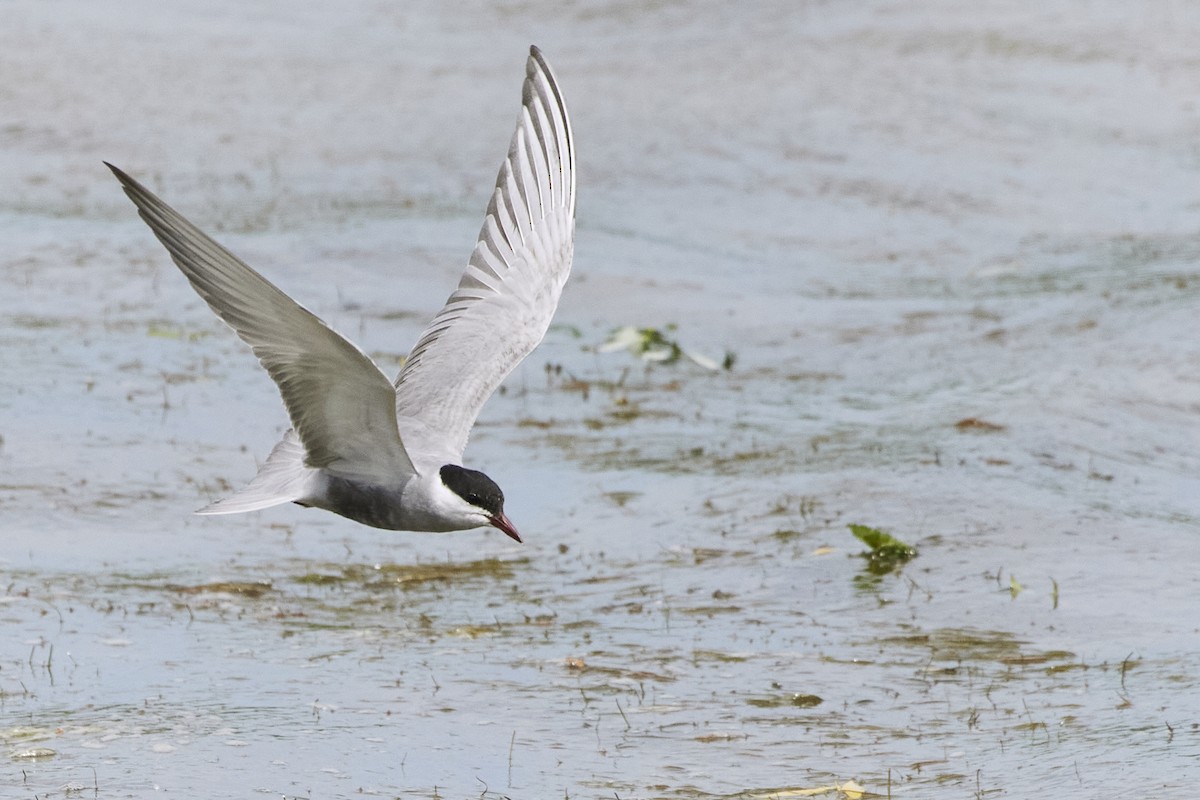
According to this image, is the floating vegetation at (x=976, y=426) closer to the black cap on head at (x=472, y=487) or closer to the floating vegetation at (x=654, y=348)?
the floating vegetation at (x=654, y=348)

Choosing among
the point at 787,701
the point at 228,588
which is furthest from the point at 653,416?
the point at 787,701

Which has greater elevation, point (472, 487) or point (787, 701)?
point (472, 487)

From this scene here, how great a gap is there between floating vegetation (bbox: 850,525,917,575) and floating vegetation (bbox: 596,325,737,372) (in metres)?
3.03

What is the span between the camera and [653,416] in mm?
10117

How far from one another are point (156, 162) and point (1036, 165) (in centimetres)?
663

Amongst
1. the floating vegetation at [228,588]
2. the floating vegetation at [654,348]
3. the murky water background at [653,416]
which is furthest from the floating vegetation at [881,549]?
the floating vegetation at [654,348]

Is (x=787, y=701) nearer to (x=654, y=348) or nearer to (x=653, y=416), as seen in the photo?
(x=653, y=416)

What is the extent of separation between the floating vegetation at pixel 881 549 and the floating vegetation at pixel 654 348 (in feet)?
9.94

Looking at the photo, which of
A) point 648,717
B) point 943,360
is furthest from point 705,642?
point 943,360

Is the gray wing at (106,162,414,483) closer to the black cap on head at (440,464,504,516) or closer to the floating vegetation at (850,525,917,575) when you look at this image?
the black cap on head at (440,464,504,516)

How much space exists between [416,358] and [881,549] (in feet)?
7.68

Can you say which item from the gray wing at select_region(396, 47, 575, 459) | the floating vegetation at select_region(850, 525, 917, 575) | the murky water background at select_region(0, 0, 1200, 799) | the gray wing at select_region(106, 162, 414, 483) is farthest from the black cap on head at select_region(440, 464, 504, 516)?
the floating vegetation at select_region(850, 525, 917, 575)

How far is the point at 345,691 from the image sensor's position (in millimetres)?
6539

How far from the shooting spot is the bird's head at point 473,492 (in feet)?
18.7
